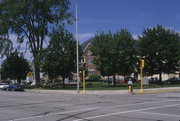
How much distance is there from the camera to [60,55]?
171 feet

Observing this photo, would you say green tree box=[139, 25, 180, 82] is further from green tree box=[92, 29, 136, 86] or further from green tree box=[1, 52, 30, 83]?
green tree box=[1, 52, 30, 83]

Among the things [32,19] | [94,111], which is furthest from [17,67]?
[94,111]

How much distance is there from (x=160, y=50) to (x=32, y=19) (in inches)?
915

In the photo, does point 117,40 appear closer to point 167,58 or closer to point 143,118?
point 167,58

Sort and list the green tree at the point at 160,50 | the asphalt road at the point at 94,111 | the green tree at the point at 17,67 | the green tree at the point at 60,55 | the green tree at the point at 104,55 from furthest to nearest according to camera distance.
→ the green tree at the point at 17,67 → the green tree at the point at 160,50 → the green tree at the point at 60,55 → the green tree at the point at 104,55 → the asphalt road at the point at 94,111

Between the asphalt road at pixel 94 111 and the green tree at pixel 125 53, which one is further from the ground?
the green tree at pixel 125 53

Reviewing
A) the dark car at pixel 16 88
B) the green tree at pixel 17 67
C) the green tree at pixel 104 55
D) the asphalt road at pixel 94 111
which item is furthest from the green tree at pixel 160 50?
the asphalt road at pixel 94 111

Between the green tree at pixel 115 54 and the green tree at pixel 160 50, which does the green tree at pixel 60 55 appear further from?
the green tree at pixel 160 50

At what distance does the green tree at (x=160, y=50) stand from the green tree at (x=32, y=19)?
14630 mm

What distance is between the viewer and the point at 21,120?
1301cm

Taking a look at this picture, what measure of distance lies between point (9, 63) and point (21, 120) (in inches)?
2192

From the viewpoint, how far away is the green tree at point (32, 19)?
5409cm

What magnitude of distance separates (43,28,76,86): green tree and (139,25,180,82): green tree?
12264 mm

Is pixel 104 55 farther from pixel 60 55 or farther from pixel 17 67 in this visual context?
pixel 17 67
